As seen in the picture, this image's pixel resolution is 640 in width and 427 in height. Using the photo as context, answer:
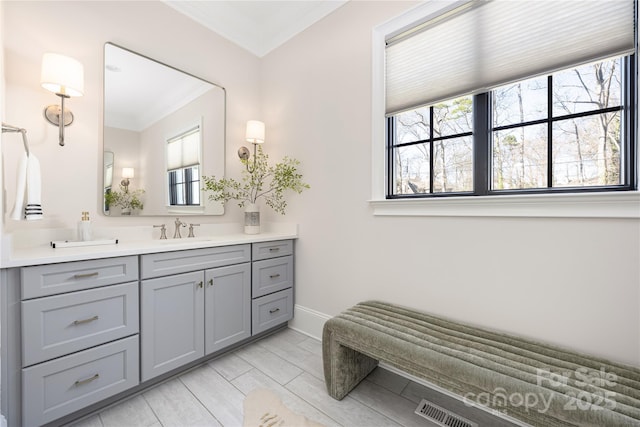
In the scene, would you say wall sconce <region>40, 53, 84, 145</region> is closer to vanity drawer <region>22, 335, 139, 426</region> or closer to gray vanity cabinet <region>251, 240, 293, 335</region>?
vanity drawer <region>22, 335, 139, 426</region>

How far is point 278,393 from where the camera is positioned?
62.6 inches

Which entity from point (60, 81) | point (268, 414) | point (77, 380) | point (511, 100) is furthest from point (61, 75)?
point (511, 100)

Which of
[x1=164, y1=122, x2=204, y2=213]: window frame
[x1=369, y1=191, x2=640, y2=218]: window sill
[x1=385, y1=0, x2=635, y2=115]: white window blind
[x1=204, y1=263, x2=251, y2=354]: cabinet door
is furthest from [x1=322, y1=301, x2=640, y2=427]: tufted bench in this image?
[x1=164, y1=122, x2=204, y2=213]: window frame

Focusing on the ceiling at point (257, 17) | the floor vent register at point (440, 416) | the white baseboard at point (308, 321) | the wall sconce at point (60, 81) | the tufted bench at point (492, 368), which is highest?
the ceiling at point (257, 17)

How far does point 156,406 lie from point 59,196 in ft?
4.59

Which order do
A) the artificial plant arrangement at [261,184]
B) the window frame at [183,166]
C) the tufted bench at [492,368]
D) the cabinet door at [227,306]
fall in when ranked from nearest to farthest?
the tufted bench at [492,368] → the cabinet door at [227,306] → the window frame at [183,166] → the artificial plant arrangement at [261,184]

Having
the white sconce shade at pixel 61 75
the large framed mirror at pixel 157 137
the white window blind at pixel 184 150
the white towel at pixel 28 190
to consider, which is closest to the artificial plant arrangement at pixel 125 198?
the large framed mirror at pixel 157 137

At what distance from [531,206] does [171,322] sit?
2130 millimetres

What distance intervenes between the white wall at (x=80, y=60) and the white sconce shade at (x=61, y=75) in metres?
0.17

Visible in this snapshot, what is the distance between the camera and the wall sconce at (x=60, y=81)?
1.48 meters

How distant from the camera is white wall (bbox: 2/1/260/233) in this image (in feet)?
5.04

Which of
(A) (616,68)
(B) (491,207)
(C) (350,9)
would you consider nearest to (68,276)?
(B) (491,207)

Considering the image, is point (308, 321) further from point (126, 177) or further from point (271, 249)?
point (126, 177)

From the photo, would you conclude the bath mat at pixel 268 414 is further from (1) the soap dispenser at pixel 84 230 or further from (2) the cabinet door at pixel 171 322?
(1) the soap dispenser at pixel 84 230
